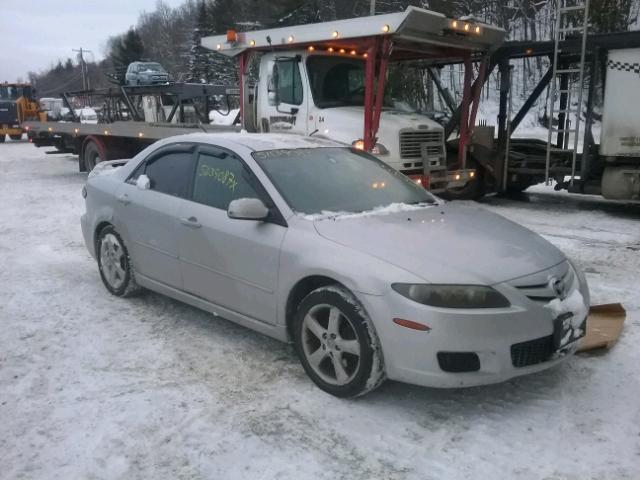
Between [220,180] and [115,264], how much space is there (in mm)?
1652

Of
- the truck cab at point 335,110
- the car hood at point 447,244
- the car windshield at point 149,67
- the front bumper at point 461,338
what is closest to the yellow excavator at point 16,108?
the car windshield at point 149,67

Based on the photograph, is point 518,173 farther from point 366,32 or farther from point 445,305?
point 445,305

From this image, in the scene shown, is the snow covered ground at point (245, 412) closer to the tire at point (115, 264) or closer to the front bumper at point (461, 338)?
the tire at point (115, 264)

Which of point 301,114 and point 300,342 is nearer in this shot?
point 300,342

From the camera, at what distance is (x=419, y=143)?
30.5 ft

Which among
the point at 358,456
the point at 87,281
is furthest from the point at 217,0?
the point at 358,456

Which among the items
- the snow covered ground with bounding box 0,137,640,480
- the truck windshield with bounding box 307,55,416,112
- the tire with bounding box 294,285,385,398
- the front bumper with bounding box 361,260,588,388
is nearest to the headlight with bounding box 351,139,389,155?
the truck windshield with bounding box 307,55,416,112

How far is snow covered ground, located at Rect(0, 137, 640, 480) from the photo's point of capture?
3115 millimetres

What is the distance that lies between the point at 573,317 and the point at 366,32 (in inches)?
228

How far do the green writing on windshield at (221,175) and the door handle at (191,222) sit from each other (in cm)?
35

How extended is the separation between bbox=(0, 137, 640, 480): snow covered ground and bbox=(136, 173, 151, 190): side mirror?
1074 millimetres

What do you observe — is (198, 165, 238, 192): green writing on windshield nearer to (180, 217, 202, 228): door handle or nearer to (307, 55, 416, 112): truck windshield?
(180, 217, 202, 228): door handle

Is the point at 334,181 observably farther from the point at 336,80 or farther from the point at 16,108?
the point at 16,108

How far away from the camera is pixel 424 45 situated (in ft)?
30.8
